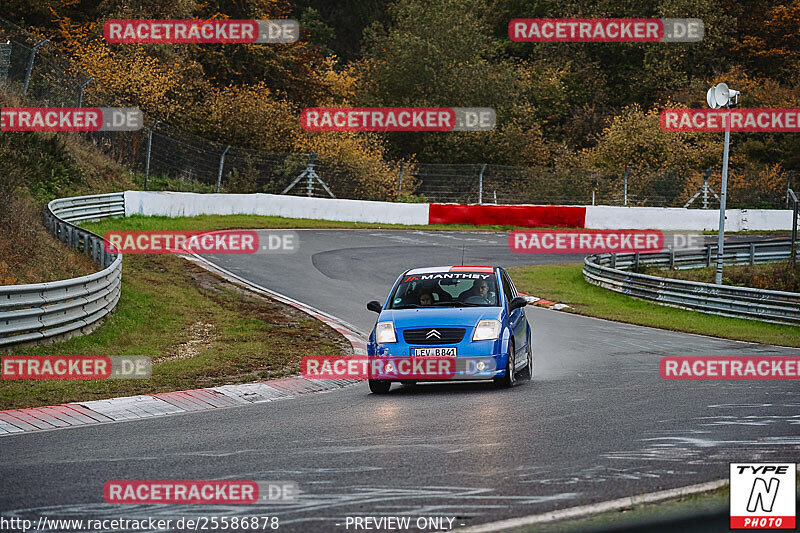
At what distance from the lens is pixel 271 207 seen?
4025 centimetres

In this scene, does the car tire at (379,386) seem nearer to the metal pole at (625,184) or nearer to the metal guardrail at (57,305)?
the metal guardrail at (57,305)

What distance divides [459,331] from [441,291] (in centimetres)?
125

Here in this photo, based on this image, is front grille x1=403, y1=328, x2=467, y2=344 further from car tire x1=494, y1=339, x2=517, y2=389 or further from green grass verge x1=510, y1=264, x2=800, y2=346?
green grass verge x1=510, y1=264, x2=800, y2=346

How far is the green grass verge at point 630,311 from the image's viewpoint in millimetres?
22219

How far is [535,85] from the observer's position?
222 feet

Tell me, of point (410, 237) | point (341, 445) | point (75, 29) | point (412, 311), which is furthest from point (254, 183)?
point (341, 445)

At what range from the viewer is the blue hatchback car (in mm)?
12602

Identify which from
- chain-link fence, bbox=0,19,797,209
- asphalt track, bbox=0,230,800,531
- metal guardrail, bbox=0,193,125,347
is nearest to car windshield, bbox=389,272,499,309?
asphalt track, bbox=0,230,800,531

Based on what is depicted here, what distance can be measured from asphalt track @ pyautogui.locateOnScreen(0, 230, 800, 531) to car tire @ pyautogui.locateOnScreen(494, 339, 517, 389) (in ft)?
0.76

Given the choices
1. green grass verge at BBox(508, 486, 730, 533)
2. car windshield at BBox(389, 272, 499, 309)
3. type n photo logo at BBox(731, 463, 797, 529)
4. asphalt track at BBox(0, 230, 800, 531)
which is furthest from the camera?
car windshield at BBox(389, 272, 499, 309)

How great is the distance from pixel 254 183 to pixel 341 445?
3434cm

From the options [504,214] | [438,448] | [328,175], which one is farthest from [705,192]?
[438,448]

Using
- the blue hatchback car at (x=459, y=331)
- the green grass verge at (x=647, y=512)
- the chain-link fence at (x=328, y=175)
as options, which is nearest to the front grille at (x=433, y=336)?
the blue hatchback car at (x=459, y=331)

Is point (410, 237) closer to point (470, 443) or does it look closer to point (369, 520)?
point (470, 443)
